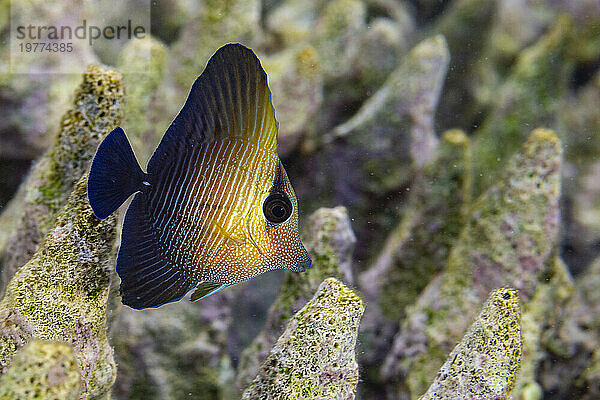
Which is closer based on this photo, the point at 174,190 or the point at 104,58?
the point at 174,190

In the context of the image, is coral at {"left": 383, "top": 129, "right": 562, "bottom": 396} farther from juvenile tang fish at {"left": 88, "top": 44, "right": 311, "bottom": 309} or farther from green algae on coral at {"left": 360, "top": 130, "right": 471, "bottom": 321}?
juvenile tang fish at {"left": 88, "top": 44, "right": 311, "bottom": 309}

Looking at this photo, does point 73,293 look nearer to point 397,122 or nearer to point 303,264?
point 303,264

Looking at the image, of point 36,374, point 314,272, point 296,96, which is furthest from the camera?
point 296,96

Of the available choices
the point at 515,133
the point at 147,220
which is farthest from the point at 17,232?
the point at 515,133

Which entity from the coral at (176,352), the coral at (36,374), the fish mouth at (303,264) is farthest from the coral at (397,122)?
the coral at (36,374)

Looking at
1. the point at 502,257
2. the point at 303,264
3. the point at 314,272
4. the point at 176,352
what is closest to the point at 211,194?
the point at 303,264

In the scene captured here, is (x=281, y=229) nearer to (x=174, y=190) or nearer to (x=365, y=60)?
(x=174, y=190)

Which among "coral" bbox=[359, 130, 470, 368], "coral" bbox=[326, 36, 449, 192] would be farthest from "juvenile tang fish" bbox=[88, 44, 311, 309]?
"coral" bbox=[326, 36, 449, 192]
